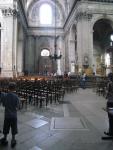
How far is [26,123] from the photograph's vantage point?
7230 millimetres

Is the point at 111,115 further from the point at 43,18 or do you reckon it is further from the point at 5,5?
the point at 43,18

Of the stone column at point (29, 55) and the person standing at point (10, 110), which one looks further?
the stone column at point (29, 55)

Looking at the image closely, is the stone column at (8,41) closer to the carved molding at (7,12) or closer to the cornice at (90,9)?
the carved molding at (7,12)

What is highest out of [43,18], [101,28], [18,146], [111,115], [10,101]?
[43,18]

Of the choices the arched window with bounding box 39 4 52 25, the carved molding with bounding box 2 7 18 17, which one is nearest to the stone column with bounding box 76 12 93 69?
the carved molding with bounding box 2 7 18 17

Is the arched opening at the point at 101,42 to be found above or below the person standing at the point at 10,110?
above

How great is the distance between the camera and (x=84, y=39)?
91.1ft

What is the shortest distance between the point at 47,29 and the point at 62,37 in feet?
11.1

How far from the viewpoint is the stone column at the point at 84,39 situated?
90.3ft

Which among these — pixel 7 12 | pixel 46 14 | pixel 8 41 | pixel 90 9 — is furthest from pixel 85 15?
pixel 46 14

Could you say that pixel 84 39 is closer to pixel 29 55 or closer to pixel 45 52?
pixel 29 55

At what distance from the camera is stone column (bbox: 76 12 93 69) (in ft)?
90.3

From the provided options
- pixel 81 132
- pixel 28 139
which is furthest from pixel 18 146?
pixel 81 132

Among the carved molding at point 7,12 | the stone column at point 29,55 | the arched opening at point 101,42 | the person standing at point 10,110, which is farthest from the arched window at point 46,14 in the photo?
the person standing at point 10,110
